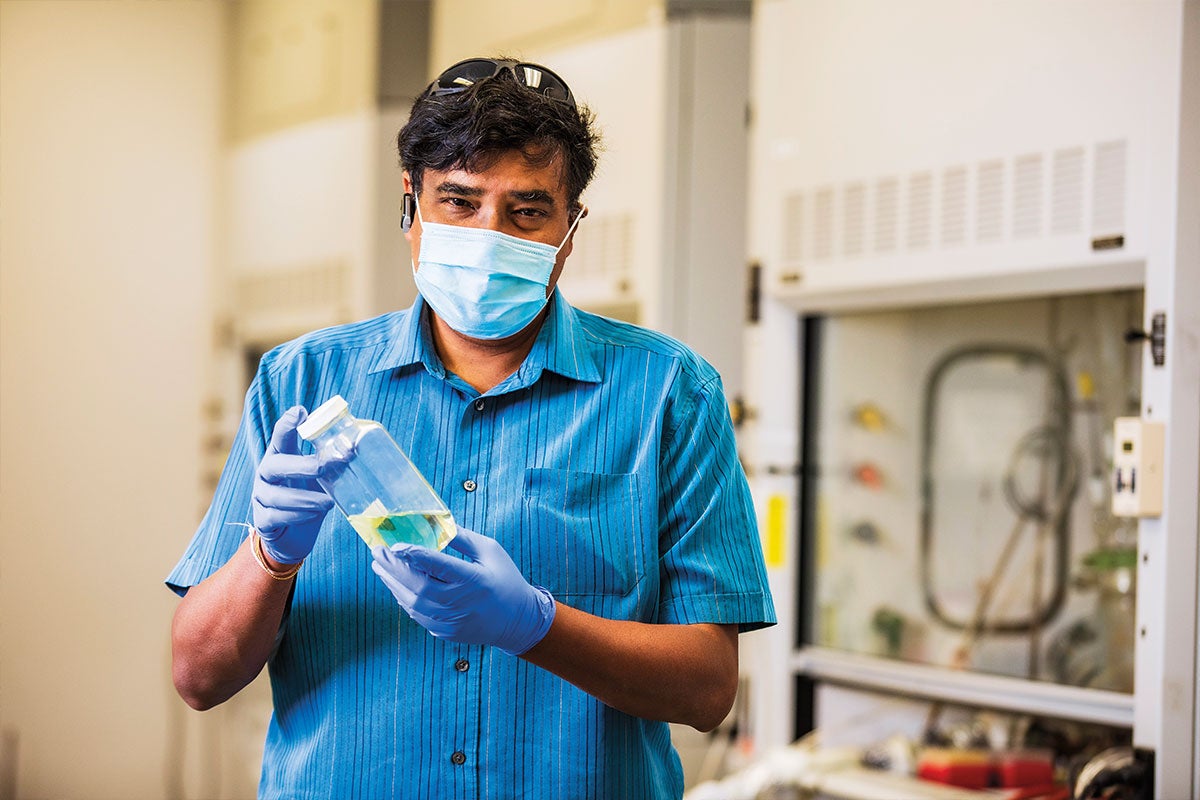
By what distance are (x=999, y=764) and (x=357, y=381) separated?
1.84m

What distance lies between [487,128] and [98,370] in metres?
1.45

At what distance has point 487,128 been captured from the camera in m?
0.99

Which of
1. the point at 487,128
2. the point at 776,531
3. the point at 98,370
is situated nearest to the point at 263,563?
the point at 487,128

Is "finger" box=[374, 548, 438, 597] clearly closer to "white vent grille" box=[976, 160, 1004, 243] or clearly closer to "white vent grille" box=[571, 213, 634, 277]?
"white vent grille" box=[976, 160, 1004, 243]

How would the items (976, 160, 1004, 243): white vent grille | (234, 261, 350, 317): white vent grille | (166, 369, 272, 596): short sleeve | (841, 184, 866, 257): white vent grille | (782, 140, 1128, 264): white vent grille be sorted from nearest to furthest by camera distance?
(166, 369, 272, 596): short sleeve → (782, 140, 1128, 264): white vent grille → (976, 160, 1004, 243): white vent grille → (841, 184, 866, 257): white vent grille → (234, 261, 350, 317): white vent grille

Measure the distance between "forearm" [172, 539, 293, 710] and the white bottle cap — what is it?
130 mm

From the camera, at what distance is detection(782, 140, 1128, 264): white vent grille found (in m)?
2.00

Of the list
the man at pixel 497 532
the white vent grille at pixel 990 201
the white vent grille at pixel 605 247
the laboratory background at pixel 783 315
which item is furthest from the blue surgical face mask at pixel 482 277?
the white vent grille at pixel 605 247

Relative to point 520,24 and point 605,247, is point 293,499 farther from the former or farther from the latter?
point 520,24

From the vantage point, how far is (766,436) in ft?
8.57

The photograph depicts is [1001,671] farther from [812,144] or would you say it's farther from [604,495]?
[604,495]

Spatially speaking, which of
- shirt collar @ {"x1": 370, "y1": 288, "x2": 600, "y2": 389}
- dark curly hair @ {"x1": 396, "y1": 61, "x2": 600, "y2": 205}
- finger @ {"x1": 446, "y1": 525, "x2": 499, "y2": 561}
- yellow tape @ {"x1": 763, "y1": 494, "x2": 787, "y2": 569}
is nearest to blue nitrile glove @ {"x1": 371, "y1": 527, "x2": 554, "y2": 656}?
finger @ {"x1": 446, "y1": 525, "x2": 499, "y2": 561}

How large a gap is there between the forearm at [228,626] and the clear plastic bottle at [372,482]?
0.10 meters

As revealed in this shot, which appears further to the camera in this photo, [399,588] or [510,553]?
[510,553]
